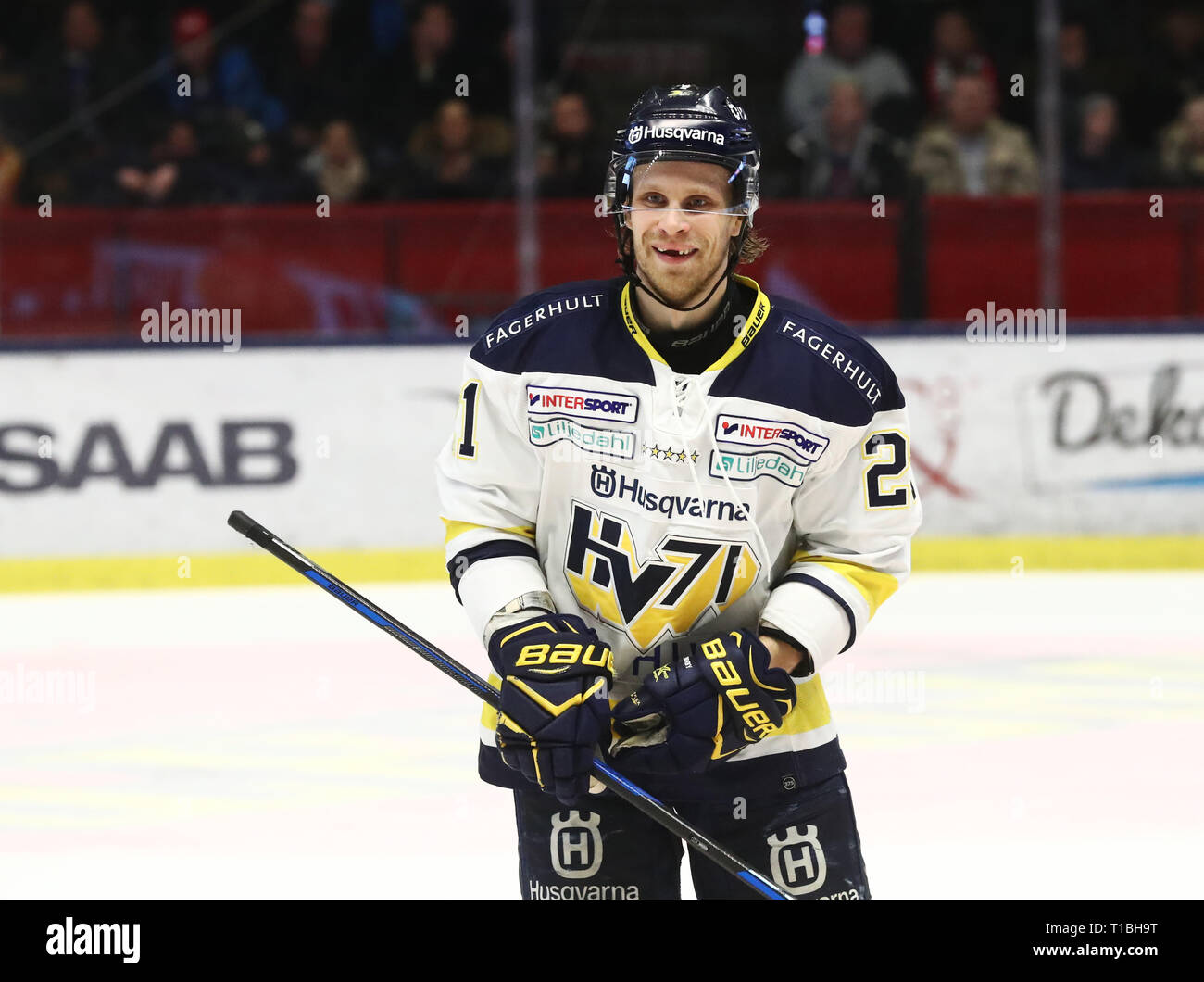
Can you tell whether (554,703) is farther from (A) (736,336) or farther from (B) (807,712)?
(A) (736,336)

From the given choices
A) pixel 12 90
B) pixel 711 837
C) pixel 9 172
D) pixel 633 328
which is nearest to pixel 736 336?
pixel 633 328

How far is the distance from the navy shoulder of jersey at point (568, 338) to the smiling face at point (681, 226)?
3.3 inches

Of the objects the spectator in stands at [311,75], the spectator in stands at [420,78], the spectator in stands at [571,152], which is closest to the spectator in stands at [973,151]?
the spectator in stands at [571,152]

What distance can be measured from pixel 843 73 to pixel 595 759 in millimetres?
7014

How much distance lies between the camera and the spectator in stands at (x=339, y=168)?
328 inches

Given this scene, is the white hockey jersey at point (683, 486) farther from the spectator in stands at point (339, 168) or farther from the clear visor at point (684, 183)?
the spectator in stands at point (339, 168)

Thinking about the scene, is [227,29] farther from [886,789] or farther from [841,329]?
[841,329]

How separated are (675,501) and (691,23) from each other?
7804 millimetres

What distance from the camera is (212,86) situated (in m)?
8.73

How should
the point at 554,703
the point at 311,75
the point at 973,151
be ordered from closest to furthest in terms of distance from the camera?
the point at 554,703 → the point at 973,151 → the point at 311,75

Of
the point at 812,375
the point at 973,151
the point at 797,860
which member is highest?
the point at 973,151

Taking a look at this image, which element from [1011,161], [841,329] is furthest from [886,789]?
[1011,161]

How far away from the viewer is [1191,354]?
7746 mm

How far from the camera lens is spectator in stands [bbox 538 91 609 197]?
827 cm
